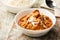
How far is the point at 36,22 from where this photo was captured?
0.84 metres

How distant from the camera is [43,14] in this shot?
96cm

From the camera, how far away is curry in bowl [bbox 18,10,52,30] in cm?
84

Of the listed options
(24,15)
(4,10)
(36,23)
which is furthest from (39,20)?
(4,10)

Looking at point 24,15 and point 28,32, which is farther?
point 24,15

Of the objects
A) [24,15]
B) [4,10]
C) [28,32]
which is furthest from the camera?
[4,10]

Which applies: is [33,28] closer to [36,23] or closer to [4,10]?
[36,23]

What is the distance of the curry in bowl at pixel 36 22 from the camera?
0.84 m

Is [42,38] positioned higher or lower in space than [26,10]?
lower

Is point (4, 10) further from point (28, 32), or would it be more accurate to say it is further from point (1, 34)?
point (28, 32)

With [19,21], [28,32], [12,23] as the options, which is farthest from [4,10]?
[28,32]

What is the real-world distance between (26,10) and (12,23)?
0.43ft

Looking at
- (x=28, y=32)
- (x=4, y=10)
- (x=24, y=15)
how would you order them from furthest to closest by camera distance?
(x=4, y=10) < (x=24, y=15) < (x=28, y=32)

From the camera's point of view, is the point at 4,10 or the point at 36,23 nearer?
the point at 36,23

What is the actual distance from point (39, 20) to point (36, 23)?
0.03m
